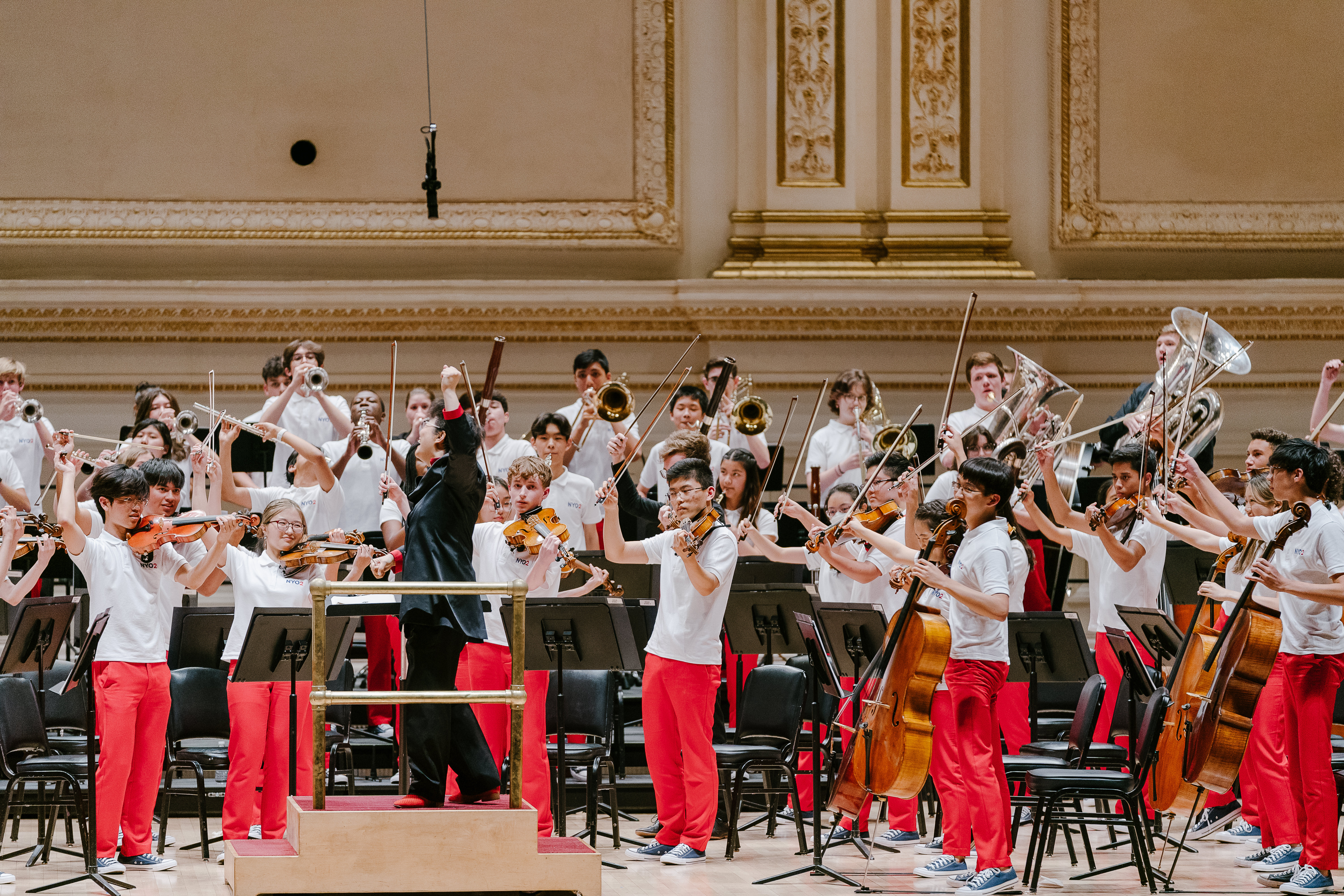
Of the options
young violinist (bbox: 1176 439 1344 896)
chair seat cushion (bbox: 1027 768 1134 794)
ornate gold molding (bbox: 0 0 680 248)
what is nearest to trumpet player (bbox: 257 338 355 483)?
ornate gold molding (bbox: 0 0 680 248)

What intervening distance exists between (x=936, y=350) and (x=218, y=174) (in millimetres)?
4670

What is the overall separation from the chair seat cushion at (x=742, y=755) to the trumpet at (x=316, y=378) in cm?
288

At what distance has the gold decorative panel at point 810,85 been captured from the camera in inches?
419

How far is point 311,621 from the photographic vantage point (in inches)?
227

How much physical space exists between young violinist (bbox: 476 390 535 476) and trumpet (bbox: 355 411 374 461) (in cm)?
53

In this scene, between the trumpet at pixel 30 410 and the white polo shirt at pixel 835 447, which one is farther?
the white polo shirt at pixel 835 447

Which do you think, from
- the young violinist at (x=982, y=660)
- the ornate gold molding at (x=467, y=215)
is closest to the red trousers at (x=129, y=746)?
the young violinist at (x=982, y=660)

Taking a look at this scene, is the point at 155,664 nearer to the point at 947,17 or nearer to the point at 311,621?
the point at 311,621

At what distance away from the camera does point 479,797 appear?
5.29 meters

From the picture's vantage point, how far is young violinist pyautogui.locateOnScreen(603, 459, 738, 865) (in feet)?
20.7

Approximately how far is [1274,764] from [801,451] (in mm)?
2978

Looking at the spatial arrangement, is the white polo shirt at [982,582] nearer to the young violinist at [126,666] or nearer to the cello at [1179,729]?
the cello at [1179,729]

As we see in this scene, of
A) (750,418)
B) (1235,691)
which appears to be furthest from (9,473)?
(1235,691)

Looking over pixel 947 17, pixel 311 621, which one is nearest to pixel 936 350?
pixel 947 17
